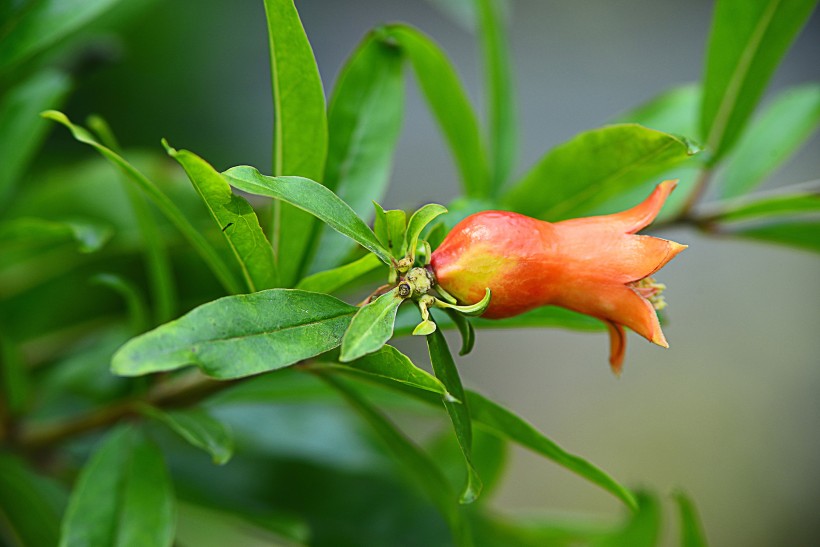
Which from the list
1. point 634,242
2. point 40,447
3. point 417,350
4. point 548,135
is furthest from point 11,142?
point 548,135

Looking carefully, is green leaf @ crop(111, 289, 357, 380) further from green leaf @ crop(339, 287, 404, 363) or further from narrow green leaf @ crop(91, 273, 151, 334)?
narrow green leaf @ crop(91, 273, 151, 334)

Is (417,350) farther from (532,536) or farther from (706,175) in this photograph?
(706,175)

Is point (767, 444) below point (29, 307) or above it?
below

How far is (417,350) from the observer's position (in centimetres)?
183

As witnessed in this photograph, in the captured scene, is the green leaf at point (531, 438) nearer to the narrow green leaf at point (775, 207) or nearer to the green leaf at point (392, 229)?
the green leaf at point (392, 229)

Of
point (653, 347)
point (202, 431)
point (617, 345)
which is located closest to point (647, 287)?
point (617, 345)

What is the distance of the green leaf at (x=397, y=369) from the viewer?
0.36m

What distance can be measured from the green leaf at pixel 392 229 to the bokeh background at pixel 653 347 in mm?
1433

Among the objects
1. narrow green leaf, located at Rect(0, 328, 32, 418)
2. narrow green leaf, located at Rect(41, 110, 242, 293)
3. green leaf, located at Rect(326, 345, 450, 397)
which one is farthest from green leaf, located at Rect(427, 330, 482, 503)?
narrow green leaf, located at Rect(0, 328, 32, 418)

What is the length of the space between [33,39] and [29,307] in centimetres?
29

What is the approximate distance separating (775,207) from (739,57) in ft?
0.35

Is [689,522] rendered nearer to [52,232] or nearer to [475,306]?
[475,306]

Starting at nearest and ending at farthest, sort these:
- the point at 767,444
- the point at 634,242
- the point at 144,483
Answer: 1. the point at 634,242
2. the point at 144,483
3. the point at 767,444

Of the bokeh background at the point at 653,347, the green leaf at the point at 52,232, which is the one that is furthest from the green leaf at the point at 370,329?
the bokeh background at the point at 653,347
